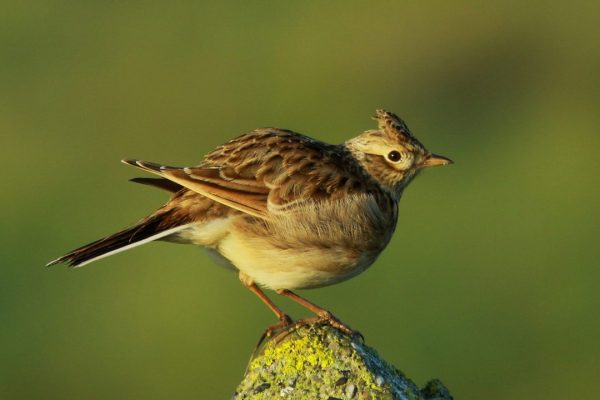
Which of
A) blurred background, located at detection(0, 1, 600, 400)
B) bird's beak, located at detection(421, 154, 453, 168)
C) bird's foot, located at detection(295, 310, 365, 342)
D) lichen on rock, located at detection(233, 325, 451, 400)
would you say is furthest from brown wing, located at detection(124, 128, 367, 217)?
blurred background, located at detection(0, 1, 600, 400)

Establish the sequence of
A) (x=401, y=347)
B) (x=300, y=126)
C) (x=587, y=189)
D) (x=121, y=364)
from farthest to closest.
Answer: (x=300, y=126) → (x=587, y=189) → (x=121, y=364) → (x=401, y=347)

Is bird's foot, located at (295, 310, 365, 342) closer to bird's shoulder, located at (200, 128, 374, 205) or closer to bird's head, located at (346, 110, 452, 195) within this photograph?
bird's shoulder, located at (200, 128, 374, 205)

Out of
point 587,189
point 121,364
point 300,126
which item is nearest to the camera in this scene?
point 121,364

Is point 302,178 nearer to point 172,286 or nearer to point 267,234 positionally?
point 267,234

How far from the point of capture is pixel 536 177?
23.9m

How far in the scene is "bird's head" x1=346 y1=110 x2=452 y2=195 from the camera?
35.7 ft

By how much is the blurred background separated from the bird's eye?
6856 millimetres

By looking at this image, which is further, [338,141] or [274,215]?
[338,141]

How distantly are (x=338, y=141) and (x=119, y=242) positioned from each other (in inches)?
582

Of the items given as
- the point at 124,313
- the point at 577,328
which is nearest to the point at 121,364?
the point at 124,313

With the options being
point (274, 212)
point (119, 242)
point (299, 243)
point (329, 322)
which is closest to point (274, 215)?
point (274, 212)

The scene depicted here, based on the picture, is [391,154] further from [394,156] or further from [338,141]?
[338,141]

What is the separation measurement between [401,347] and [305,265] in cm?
849

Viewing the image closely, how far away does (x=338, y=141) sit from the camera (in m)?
24.0
